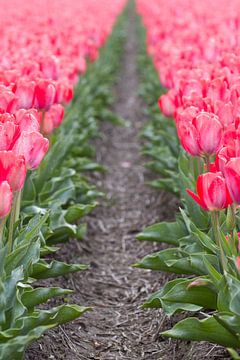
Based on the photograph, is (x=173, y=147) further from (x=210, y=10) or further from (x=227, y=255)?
(x=210, y=10)

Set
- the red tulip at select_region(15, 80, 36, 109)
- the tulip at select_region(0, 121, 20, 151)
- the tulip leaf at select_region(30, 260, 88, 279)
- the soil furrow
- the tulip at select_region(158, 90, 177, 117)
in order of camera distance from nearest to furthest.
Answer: the tulip at select_region(0, 121, 20, 151) → the tulip leaf at select_region(30, 260, 88, 279) → the soil furrow → the red tulip at select_region(15, 80, 36, 109) → the tulip at select_region(158, 90, 177, 117)

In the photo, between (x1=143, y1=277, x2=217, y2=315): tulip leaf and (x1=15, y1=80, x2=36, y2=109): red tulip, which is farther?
(x1=15, y1=80, x2=36, y2=109): red tulip

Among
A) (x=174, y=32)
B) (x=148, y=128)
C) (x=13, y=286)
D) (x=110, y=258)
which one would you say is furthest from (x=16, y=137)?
(x=174, y=32)

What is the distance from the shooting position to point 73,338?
11.9 ft

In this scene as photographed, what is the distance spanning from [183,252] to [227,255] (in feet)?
1.66

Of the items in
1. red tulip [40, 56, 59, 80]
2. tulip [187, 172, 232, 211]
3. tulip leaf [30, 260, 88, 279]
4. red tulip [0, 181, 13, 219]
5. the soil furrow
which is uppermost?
red tulip [40, 56, 59, 80]

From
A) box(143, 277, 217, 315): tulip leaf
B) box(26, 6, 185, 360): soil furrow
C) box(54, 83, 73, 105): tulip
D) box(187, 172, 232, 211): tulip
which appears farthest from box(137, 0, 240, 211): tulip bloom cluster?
box(26, 6, 185, 360): soil furrow

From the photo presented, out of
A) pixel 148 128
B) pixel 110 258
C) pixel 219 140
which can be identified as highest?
pixel 219 140

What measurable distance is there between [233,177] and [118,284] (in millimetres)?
2110

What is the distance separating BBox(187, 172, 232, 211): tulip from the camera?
8.95ft

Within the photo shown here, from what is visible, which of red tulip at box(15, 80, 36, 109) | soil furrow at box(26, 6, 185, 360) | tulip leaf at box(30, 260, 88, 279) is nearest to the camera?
tulip leaf at box(30, 260, 88, 279)

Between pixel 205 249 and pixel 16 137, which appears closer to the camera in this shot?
pixel 16 137

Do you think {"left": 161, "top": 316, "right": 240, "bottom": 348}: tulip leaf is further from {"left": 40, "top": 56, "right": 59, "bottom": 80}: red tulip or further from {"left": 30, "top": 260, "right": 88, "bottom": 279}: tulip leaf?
{"left": 40, "top": 56, "right": 59, "bottom": 80}: red tulip

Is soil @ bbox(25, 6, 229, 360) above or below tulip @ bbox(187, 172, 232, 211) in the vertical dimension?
below
